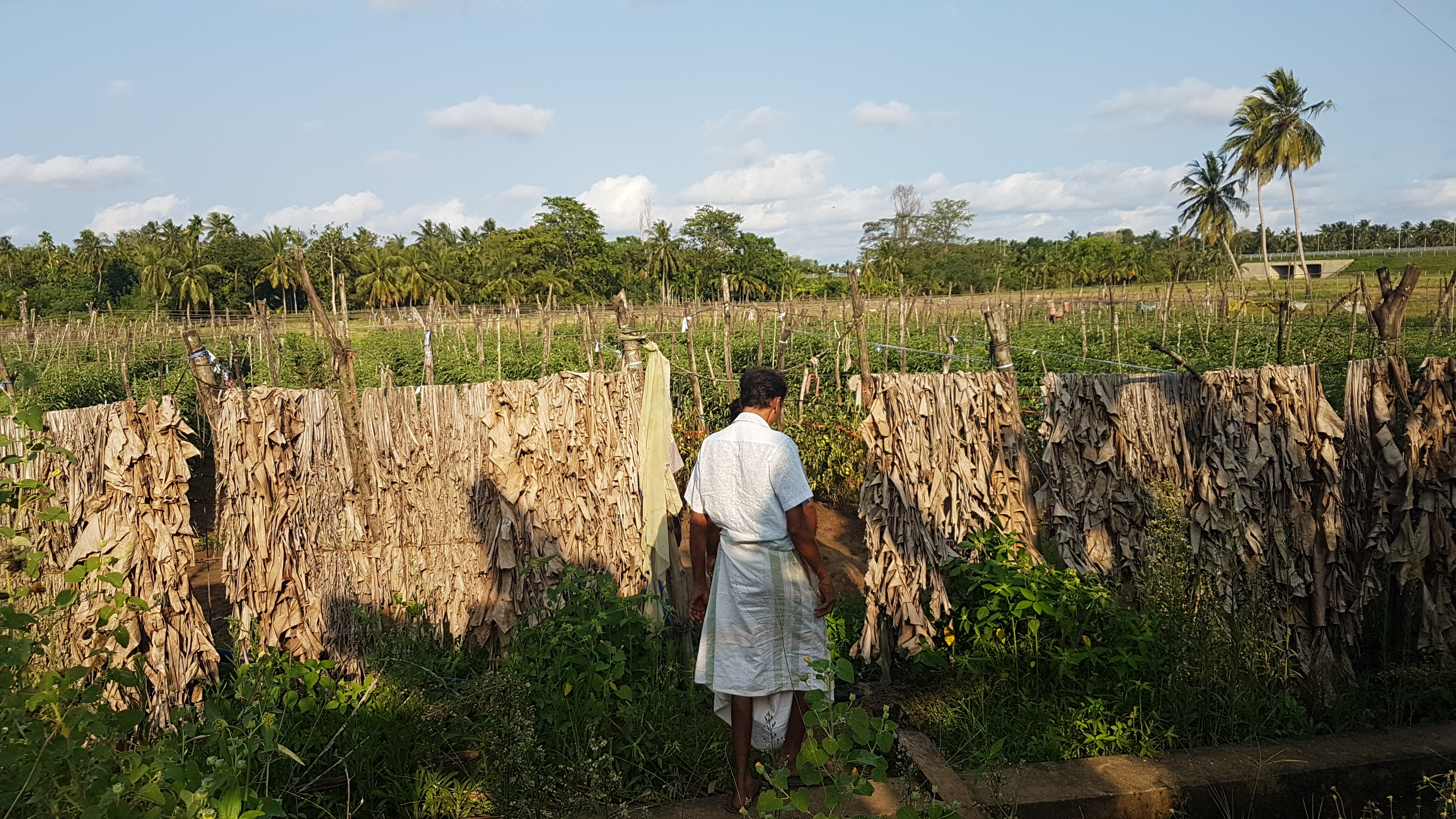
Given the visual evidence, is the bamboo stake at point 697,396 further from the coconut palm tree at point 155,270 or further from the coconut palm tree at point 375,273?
the coconut palm tree at point 375,273

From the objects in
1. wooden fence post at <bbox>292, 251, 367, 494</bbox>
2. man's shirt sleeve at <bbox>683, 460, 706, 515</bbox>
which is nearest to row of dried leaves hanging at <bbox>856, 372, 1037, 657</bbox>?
man's shirt sleeve at <bbox>683, 460, 706, 515</bbox>

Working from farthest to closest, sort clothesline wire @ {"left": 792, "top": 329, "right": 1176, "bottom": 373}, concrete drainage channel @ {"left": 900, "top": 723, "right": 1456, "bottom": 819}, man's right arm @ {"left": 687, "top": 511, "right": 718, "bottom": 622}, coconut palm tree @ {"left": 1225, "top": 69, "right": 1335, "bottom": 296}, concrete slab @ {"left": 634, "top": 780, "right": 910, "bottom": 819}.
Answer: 1. coconut palm tree @ {"left": 1225, "top": 69, "right": 1335, "bottom": 296}
2. clothesline wire @ {"left": 792, "top": 329, "right": 1176, "bottom": 373}
3. man's right arm @ {"left": 687, "top": 511, "right": 718, "bottom": 622}
4. concrete drainage channel @ {"left": 900, "top": 723, "right": 1456, "bottom": 819}
5. concrete slab @ {"left": 634, "top": 780, "right": 910, "bottom": 819}

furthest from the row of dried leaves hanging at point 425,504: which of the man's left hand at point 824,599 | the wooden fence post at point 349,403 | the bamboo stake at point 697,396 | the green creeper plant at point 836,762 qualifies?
the bamboo stake at point 697,396

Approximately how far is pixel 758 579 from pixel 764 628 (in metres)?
0.18

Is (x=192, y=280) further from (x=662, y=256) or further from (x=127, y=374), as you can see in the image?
(x=127, y=374)

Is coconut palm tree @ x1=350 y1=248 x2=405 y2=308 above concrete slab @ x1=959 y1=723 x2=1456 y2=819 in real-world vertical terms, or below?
above

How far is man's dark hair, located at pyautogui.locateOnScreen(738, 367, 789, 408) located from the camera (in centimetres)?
349

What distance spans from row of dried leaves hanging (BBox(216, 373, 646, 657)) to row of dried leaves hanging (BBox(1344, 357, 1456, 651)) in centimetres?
344

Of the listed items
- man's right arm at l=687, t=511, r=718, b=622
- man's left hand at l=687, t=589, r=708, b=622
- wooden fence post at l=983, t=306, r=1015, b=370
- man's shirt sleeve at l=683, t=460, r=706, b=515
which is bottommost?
man's left hand at l=687, t=589, r=708, b=622

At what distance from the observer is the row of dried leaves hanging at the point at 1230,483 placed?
4.36 m

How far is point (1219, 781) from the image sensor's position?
11.2 feet

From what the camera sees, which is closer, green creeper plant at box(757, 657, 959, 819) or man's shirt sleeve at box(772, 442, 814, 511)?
green creeper plant at box(757, 657, 959, 819)

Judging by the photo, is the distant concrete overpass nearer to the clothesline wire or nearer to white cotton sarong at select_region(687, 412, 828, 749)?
the clothesline wire

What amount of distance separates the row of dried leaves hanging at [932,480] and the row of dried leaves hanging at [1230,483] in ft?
0.74
